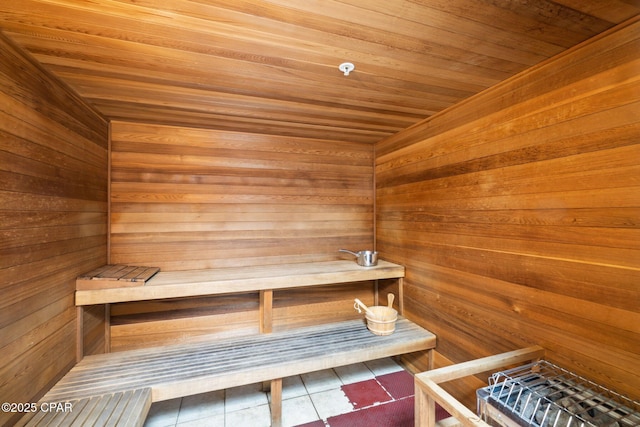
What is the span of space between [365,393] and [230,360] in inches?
46.6

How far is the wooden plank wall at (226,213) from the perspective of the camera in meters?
2.29

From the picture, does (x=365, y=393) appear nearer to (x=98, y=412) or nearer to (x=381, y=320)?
(x=381, y=320)

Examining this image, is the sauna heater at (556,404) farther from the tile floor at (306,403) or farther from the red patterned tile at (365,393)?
the red patterned tile at (365,393)

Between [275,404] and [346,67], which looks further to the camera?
[275,404]

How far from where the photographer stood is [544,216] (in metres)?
1.44

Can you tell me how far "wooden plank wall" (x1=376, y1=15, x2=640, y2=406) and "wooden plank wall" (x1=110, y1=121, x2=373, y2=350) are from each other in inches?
37.4

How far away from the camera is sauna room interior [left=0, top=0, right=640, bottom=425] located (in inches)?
45.6

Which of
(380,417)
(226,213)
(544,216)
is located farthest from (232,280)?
(544,216)

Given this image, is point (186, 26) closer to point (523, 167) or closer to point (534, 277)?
point (523, 167)

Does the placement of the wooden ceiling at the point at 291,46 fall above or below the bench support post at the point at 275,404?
above

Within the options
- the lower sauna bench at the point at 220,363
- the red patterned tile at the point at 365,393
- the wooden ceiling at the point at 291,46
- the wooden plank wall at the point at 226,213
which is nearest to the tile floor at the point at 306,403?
the red patterned tile at the point at 365,393

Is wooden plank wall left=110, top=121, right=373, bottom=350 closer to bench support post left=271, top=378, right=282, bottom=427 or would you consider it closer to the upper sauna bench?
the upper sauna bench

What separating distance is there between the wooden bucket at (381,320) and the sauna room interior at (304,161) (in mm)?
314

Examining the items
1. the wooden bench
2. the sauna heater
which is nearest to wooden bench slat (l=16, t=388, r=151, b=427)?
the wooden bench
